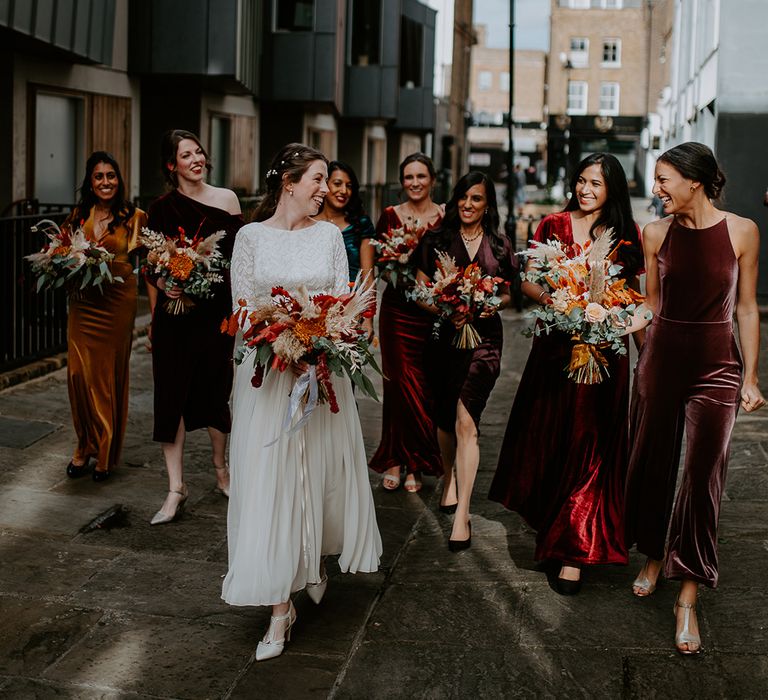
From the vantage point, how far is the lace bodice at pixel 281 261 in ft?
16.7

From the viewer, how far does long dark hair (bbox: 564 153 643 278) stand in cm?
609

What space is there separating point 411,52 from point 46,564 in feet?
109

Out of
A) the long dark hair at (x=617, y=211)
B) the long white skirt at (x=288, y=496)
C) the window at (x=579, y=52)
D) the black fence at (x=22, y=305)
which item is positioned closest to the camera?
the long white skirt at (x=288, y=496)

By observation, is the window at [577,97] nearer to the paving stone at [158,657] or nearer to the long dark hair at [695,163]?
the long dark hair at [695,163]

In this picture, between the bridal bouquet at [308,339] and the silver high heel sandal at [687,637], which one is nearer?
the bridal bouquet at [308,339]

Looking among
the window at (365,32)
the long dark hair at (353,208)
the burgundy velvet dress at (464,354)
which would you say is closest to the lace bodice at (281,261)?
the burgundy velvet dress at (464,354)

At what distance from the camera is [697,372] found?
5.35 meters

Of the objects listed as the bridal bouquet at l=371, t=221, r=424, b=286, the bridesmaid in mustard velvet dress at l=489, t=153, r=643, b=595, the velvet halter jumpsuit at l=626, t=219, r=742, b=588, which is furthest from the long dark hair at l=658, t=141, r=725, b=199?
the bridal bouquet at l=371, t=221, r=424, b=286

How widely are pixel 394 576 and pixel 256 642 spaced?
1.09 metres

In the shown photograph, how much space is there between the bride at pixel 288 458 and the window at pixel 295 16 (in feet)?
70.7

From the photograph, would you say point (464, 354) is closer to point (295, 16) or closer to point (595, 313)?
point (595, 313)

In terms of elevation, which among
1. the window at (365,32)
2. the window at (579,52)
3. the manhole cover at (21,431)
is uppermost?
the window at (579,52)

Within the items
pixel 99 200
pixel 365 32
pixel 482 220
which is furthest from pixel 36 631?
pixel 365 32

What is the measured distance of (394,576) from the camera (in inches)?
238
